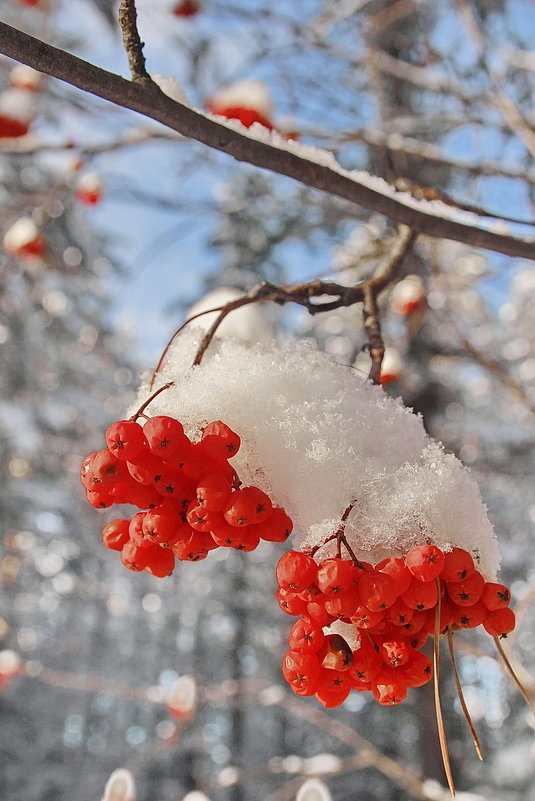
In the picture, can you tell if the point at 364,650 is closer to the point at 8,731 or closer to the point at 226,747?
the point at 8,731

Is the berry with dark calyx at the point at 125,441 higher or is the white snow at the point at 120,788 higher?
the berry with dark calyx at the point at 125,441

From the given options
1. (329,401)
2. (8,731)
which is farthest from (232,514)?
(8,731)

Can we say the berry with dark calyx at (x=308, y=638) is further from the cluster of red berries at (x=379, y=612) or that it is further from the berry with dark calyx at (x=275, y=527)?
the berry with dark calyx at (x=275, y=527)

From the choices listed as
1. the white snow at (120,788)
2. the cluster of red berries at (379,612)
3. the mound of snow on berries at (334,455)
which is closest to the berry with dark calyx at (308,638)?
the cluster of red berries at (379,612)

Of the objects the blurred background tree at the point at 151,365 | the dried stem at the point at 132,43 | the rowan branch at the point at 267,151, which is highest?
the dried stem at the point at 132,43

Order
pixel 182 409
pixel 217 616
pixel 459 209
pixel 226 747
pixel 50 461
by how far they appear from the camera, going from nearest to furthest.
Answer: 1. pixel 182 409
2. pixel 459 209
3. pixel 50 461
4. pixel 226 747
5. pixel 217 616

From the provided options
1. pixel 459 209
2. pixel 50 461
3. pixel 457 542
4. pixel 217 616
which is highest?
pixel 459 209

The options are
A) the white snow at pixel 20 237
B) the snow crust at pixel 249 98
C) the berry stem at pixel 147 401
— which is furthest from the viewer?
the white snow at pixel 20 237

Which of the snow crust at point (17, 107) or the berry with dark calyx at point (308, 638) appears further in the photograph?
the snow crust at point (17, 107)
